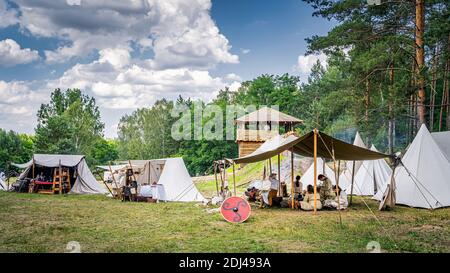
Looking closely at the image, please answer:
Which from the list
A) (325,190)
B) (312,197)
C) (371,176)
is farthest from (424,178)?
(371,176)

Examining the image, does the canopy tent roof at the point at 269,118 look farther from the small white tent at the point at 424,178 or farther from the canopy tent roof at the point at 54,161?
the small white tent at the point at 424,178

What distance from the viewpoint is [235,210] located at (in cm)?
855

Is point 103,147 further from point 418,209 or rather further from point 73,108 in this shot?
point 418,209

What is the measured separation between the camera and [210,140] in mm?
43438

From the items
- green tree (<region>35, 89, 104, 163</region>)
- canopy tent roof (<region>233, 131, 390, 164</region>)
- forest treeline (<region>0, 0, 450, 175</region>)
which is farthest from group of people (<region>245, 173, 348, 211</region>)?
green tree (<region>35, 89, 104, 163</region>)

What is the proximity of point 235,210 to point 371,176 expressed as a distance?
346 inches

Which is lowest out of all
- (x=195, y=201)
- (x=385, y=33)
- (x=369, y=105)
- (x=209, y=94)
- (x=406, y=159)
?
(x=195, y=201)

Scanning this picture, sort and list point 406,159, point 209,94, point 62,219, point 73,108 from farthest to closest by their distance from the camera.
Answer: point 209,94 → point 73,108 → point 406,159 → point 62,219

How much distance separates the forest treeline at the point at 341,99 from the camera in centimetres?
1348

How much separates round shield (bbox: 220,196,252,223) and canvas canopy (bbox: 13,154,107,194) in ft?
36.9

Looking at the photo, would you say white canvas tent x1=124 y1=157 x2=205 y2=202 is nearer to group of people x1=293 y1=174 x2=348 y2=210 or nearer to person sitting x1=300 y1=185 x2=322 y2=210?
group of people x1=293 y1=174 x2=348 y2=210

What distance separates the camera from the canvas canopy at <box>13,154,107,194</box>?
1764cm
